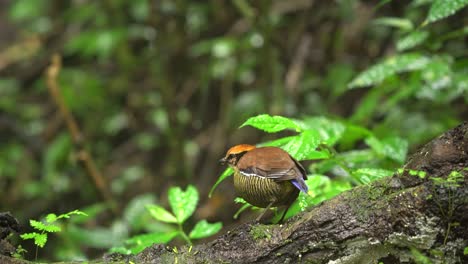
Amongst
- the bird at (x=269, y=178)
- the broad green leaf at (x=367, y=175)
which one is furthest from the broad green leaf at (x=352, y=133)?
the bird at (x=269, y=178)

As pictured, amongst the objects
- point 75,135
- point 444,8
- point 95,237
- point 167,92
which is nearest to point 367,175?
point 444,8

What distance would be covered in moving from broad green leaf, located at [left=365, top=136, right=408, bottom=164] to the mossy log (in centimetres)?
96

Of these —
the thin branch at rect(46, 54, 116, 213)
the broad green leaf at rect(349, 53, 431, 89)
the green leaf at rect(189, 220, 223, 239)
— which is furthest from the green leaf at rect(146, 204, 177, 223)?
the thin branch at rect(46, 54, 116, 213)

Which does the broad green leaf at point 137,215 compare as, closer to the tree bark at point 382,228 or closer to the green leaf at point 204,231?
the green leaf at point 204,231

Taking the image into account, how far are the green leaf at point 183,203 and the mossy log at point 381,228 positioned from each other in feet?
1.86

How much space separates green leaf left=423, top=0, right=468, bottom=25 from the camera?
→ 2635 millimetres

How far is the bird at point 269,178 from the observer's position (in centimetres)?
197

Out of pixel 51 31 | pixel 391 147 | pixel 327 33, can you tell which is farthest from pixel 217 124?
pixel 391 147

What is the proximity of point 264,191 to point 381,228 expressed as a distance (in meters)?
0.43

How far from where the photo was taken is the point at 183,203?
2.55 metres

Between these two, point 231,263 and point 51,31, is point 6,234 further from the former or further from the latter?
point 51,31

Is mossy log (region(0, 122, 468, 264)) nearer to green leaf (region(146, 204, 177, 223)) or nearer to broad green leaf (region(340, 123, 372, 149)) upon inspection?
green leaf (region(146, 204, 177, 223))

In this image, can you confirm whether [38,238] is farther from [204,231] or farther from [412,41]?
[412,41]

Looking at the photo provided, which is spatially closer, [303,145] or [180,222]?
[303,145]
